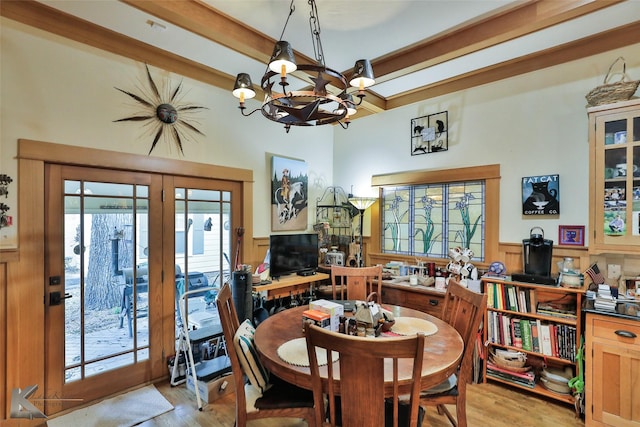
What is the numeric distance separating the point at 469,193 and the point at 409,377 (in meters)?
2.55

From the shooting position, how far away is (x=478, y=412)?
8.12ft

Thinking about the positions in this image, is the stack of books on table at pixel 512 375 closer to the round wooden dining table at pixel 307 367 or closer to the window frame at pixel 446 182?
the window frame at pixel 446 182

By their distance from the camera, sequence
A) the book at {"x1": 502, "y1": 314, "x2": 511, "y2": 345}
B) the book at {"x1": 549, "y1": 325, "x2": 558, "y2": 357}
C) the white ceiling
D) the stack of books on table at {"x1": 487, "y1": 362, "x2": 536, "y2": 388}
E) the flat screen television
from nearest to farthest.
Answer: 1. the white ceiling
2. the book at {"x1": 549, "y1": 325, "x2": 558, "y2": 357}
3. the stack of books on table at {"x1": 487, "y1": 362, "x2": 536, "y2": 388}
4. the book at {"x1": 502, "y1": 314, "x2": 511, "y2": 345}
5. the flat screen television

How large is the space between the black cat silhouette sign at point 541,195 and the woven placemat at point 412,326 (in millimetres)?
1699

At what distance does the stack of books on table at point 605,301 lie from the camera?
2.24 meters

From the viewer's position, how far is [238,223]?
3.54 m

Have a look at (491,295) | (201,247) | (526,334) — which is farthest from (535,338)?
(201,247)

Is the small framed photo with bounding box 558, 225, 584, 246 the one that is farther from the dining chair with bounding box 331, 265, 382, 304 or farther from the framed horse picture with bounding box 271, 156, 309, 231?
the framed horse picture with bounding box 271, 156, 309, 231

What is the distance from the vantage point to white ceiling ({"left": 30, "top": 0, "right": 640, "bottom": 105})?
2230 mm

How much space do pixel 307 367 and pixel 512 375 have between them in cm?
228

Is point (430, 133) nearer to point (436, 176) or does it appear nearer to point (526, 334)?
point (436, 176)

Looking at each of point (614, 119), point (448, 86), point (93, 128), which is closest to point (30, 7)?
point (93, 128)

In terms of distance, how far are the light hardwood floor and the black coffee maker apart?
103 cm

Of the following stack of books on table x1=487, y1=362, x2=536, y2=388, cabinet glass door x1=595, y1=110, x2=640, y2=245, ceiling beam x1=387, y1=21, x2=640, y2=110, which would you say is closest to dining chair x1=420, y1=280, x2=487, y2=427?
stack of books on table x1=487, y1=362, x2=536, y2=388
